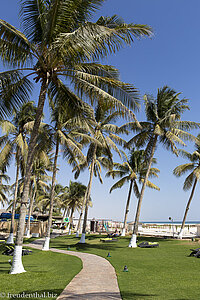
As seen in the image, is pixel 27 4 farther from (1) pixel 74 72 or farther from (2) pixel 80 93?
(2) pixel 80 93

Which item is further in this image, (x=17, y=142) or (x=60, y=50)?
(x=17, y=142)

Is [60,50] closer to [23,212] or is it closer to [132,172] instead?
[23,212]

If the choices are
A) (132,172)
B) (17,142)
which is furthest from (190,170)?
(17,142)

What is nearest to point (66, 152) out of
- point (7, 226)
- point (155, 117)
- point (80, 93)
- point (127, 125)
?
point (127, 125)

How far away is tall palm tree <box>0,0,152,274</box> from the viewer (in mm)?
9281

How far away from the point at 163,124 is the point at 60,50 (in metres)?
13.3

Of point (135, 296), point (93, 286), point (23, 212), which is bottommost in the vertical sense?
point (93, 286)

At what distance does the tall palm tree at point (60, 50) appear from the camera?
30.5ft

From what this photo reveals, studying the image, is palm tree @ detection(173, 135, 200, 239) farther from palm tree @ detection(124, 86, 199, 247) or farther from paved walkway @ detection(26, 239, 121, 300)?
paved walkway @ detection(26, 239, 121, 300)

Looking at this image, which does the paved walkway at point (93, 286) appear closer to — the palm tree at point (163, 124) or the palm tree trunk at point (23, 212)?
the palm tree trunk at point (23, 212)

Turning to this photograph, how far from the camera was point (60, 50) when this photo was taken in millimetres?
9477

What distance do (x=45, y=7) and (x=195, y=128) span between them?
48.7 feet

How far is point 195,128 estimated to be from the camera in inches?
806

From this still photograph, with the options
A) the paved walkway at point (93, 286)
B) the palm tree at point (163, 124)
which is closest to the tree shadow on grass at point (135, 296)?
the paved walkway at point (93, 286)
